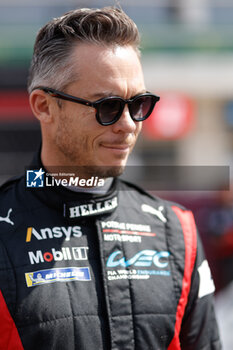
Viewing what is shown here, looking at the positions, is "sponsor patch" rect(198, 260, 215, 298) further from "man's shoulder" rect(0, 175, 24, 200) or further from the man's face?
"man's shoulder" rect(0, 175, 24, 200)

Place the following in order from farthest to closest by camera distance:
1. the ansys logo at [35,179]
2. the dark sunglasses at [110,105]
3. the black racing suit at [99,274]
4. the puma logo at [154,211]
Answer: the puma logo at [154,211], the ansys logo at [35,179], the dark sunglasses at [110,105], the black racing suit at [99,274]

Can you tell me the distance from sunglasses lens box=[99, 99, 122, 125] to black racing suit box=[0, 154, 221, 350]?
285mm

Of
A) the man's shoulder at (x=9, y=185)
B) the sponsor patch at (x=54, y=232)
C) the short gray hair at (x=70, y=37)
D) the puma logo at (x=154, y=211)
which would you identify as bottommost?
the puma logo at (x=154, y=211)

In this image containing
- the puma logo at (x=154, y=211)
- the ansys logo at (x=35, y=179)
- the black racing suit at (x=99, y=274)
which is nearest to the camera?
the black racing suit at (x=99, y=274)

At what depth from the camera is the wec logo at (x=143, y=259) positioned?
5.41ft

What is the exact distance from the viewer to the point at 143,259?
5.57 feet

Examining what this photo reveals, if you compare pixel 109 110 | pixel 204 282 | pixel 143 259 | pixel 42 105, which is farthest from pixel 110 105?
pixel 204 282

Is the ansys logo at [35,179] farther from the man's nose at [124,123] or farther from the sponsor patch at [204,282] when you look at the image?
the sponsor patch at [204,282]

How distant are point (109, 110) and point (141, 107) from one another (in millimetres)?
147

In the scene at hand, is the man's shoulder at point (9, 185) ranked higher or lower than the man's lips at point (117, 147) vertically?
lower

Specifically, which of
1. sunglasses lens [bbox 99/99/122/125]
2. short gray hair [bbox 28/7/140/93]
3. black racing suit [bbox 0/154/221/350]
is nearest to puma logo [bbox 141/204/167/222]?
black racing suit [bbox 0/154/221/350]

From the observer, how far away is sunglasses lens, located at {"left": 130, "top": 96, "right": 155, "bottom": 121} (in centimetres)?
164

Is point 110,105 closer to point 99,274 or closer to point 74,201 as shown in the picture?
point 74,201

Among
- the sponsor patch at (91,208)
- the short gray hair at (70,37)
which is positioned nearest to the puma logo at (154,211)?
the sponsor patch at (91,208)
